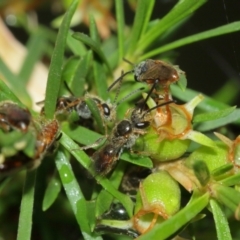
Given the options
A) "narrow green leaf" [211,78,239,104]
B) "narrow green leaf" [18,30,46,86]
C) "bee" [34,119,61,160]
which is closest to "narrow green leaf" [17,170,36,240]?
"bee" [34,119,61,160]

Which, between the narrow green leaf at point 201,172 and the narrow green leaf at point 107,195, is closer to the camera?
the narrow green leaf at point 201,172

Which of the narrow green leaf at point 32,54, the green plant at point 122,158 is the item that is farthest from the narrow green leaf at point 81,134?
the narrow green leaf at point 32,54

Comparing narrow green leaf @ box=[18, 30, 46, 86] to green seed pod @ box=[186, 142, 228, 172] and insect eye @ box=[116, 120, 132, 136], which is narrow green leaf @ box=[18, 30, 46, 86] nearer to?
insect eye @ box=[116, 120, 132, 136]

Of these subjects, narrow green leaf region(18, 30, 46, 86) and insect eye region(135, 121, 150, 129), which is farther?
narrow green leaf region(18, 30, 46, 86)

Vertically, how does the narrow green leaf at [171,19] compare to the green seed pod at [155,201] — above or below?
above

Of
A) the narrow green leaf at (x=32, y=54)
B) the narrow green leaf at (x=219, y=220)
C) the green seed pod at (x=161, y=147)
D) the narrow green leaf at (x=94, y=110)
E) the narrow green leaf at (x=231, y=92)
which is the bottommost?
the narrow green leaf at (x=231, y=92)

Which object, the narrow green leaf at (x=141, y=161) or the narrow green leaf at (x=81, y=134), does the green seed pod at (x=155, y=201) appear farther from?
the narrow green leaf at (x=81, y=134)
